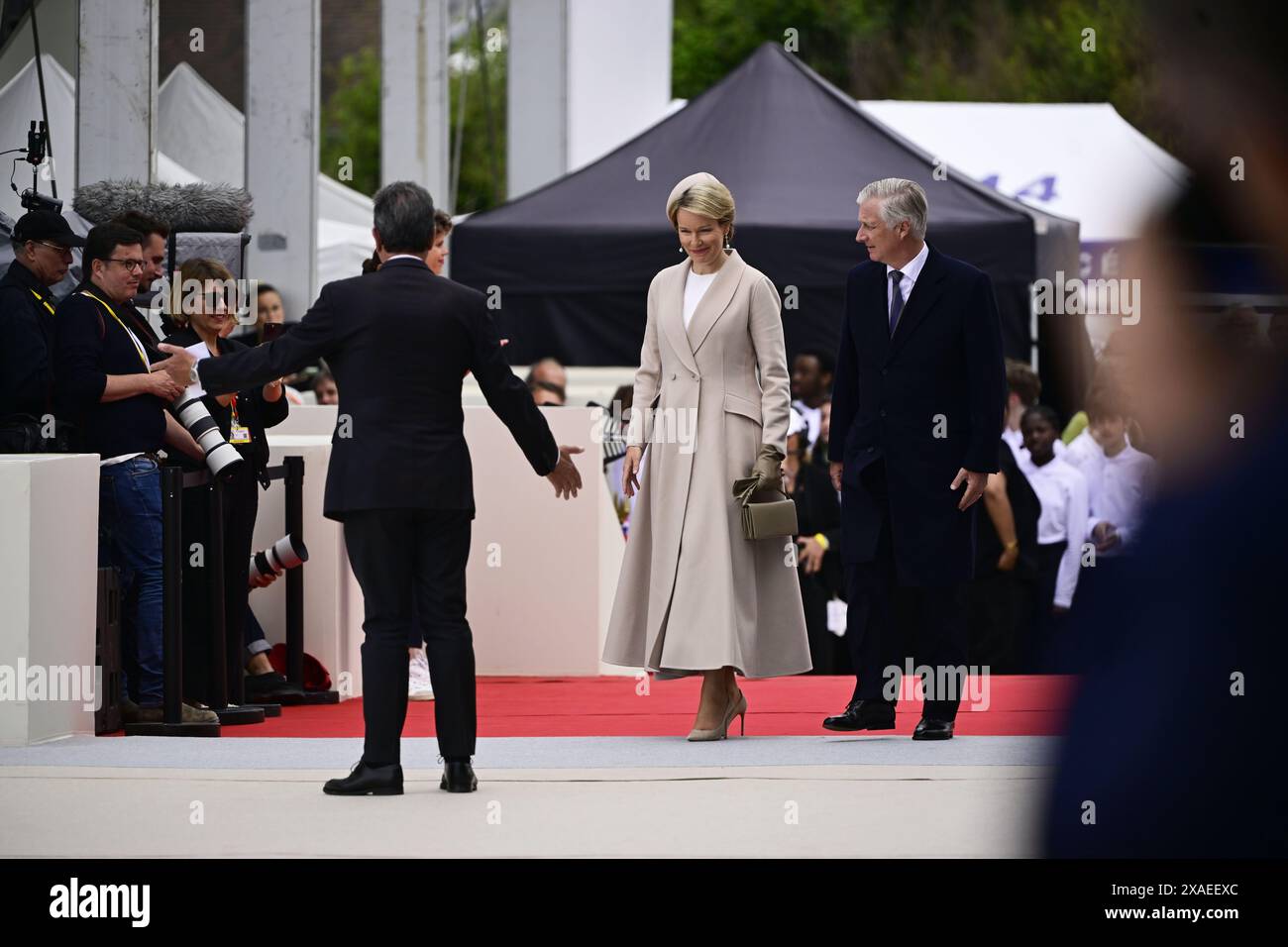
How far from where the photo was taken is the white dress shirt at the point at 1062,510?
11.4 m

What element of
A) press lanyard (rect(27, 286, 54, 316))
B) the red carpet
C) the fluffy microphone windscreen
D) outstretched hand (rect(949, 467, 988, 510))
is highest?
the fluffy microphone windscreen

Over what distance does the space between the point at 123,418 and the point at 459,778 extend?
2.53m

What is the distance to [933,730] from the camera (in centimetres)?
749

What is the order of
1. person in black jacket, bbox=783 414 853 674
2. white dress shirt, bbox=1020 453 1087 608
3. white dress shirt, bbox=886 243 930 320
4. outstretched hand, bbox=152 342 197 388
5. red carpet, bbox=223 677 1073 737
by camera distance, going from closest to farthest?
white dress shirt, bbox=886 243 930 320, outstretched hand, bbox=152 342 197 388, red carpet, bbox=223 677 1073 737, white dress shirt, bbox=1020 453 1087 608, person in black jacket, bbox=783 414 853 674

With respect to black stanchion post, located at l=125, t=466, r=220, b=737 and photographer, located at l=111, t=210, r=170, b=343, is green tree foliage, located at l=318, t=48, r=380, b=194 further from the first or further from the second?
black stanchion post, located at l=125, t=466, r=220, b=737

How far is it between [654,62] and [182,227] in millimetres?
15997

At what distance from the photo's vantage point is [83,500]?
7.73m

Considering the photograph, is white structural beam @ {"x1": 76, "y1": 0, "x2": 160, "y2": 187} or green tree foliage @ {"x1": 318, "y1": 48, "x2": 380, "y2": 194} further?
green tree foliage @ {"x1": 318, "y1": 48, "x2": 380, "y2": 194}

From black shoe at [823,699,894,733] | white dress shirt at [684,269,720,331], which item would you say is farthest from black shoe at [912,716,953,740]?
white dress shirt at [684,269,720,331]

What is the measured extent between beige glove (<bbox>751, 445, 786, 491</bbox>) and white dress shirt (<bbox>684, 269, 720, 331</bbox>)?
0.56 m

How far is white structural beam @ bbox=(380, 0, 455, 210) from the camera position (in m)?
18.8

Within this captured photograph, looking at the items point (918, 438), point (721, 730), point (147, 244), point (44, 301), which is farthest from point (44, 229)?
point (918, 438)
